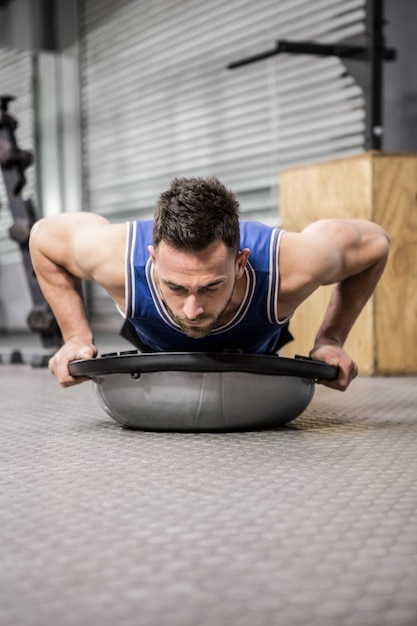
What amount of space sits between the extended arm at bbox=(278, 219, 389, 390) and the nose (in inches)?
10.1

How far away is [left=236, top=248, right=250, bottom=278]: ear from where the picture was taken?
1.45m

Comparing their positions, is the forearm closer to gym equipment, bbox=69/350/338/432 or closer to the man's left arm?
the man's left arm

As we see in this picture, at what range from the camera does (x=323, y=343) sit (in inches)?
66.8

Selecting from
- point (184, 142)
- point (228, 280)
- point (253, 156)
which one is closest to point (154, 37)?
point (184, 142)

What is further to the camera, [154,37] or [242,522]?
[154,37]

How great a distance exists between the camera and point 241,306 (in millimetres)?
1498

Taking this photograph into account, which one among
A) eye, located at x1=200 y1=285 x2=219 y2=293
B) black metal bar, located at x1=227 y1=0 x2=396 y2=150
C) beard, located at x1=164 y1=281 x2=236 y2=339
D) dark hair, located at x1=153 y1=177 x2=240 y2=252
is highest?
black metal bar, located at x1=227 y1=0 x2=396 y2=150

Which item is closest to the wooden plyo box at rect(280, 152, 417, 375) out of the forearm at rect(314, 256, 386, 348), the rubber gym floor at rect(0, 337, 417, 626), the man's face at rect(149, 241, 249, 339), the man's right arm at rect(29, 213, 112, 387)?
the forearm at rect(314, 256, 386, 348)

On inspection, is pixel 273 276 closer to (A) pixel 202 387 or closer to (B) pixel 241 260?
(B) pixel 241 260

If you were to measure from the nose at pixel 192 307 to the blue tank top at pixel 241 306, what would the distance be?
0.34 ft

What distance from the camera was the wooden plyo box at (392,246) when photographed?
2.49 m

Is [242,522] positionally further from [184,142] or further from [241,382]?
[184,142]

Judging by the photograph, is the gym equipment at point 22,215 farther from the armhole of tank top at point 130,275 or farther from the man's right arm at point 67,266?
the armhole of tank top at point 130,275

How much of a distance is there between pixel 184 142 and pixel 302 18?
3.28 feet
